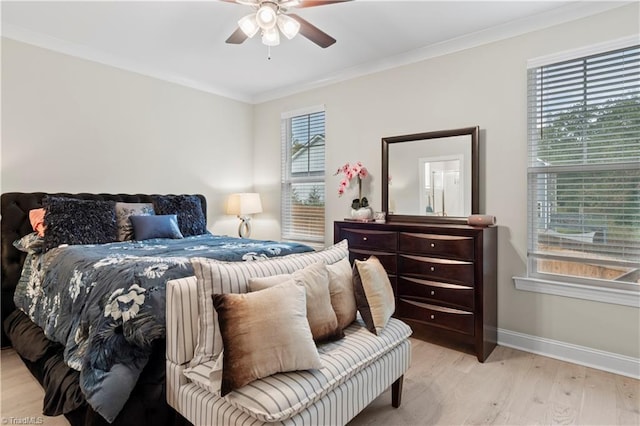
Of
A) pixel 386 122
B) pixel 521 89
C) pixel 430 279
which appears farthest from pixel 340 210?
pixel 521 89

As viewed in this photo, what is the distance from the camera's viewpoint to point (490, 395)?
2199 millimetres

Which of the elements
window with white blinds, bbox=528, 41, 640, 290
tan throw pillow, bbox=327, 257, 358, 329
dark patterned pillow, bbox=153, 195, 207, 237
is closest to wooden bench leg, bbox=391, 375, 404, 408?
tan throw pillow, bbox=327, 257, 358, 329

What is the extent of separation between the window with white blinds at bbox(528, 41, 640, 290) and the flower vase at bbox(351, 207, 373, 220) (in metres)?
1.41

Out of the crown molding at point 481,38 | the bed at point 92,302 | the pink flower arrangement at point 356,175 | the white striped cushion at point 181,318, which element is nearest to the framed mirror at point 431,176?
A: the pink flower arrangement at point 356,175

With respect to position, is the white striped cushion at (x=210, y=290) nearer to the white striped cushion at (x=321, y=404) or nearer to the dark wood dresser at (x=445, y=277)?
the white striped cushion at (x=321, y=404)

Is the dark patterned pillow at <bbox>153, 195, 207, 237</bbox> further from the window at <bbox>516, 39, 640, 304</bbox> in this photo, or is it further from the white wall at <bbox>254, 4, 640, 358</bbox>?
the window at <bbox>516, 39, 640, 304</bbox>

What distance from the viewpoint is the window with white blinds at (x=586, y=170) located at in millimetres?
2477

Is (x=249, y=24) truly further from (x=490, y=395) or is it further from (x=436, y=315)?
(x=490, y=395)

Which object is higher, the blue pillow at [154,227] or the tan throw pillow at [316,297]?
the blue pillow at [154,227]

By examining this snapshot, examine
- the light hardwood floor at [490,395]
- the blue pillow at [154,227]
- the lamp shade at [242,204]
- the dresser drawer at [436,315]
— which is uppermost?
the lamp shade at [242,204]

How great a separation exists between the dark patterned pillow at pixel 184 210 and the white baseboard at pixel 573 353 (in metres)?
3.08

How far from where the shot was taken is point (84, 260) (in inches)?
86.7

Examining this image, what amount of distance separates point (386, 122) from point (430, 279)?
170cm

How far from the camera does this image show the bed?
1609 millimetres
